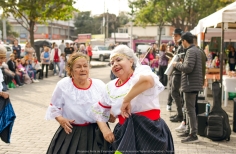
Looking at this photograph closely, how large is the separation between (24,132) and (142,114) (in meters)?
4.35

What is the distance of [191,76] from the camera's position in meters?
5.43

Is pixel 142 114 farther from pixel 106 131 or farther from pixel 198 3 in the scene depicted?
pixel 198 3

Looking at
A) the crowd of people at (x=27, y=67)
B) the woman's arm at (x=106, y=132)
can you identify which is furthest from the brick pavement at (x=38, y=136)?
the crowd of people at (x=27, y=67)

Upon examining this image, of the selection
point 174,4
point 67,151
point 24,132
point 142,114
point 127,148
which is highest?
point 174,4

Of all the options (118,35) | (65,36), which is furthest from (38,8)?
(65,36)

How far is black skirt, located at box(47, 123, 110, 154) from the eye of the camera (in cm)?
304

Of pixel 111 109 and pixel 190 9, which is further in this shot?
pixel 190 9

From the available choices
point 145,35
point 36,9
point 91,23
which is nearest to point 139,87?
point 36,9

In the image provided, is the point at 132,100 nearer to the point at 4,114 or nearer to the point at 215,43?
the point at 4,114

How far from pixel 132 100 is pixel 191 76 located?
3001 millimetres

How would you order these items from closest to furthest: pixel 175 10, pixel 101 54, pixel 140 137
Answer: pixel 140 137 → pixel 175 10 → pixel 101 54

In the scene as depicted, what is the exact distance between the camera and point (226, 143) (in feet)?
18.4

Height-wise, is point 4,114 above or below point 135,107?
below

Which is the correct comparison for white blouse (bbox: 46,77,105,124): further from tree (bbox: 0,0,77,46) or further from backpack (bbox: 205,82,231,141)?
tree (bbox: 0,0,77,46)
